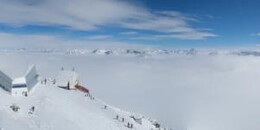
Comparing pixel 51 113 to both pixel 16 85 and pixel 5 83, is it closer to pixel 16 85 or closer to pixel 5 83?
pixel 16 85

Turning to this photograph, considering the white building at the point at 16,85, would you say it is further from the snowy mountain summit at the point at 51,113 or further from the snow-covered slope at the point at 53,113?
the snow-covered slope at the point at 53,113

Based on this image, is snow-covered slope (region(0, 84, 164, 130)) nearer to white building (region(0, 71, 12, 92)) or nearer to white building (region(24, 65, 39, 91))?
white building (region(24, 65, 39, 91))

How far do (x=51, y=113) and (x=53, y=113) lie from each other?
20.5 inches

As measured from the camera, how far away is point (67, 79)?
99125 millimetres

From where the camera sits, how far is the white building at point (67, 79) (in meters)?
98.1

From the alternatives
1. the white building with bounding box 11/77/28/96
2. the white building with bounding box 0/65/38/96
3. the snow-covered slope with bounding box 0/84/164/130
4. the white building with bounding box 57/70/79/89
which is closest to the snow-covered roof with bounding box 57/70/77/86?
the white building with bounding box 57/70/79/89

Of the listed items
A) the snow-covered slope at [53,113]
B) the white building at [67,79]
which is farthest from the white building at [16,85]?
the white building at [67,79]

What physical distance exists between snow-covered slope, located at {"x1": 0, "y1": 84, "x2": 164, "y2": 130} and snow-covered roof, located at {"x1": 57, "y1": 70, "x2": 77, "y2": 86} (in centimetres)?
996

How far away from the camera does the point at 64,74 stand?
9969 cm

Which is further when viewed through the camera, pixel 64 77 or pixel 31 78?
pixel 64 77

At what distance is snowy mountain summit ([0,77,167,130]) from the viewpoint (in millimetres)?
53688

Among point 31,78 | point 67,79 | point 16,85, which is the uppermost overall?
point 31,78

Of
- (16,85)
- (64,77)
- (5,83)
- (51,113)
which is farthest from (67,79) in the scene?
(51,113)

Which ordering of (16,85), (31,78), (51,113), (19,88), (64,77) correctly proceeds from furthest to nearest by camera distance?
(64,77) < (31,78) < (16,85) < (19,88) < (51,113)
